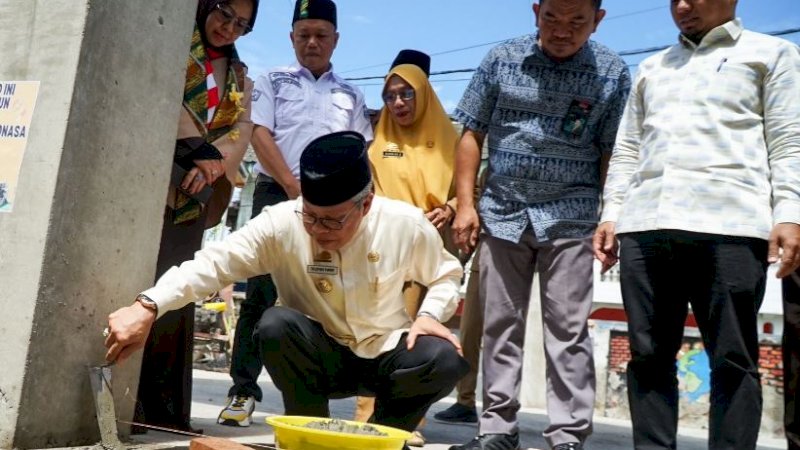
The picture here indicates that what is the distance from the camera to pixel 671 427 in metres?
2.39

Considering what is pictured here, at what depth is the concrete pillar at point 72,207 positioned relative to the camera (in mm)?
2074

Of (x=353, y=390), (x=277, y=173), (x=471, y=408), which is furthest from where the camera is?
(x=471, y=408)

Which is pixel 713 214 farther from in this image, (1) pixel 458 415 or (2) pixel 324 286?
(1) pixel 458 415

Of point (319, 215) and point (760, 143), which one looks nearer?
point (319, 215)

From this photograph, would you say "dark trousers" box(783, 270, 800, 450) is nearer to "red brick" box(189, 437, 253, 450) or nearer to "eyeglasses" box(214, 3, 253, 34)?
"red brick" box(189, 437, 253, 450)

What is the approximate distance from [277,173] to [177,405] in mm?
1210

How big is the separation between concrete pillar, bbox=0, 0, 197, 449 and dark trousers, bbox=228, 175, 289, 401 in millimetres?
909

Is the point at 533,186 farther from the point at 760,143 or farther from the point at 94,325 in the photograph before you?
the point at 94,325

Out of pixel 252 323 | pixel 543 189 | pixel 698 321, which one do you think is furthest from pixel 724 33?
pixel 252 323

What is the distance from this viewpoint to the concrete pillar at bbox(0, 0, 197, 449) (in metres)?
2.07

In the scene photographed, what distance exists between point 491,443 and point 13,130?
6.29 feet

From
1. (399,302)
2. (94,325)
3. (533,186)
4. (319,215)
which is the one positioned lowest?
(94,325)

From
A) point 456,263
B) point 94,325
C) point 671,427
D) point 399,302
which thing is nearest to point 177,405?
point 94,325

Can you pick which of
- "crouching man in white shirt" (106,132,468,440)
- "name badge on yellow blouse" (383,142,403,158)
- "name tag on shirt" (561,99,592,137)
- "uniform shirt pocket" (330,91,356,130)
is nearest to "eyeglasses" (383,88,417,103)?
"name badge on yellow blouse" (383,142,403,158)
